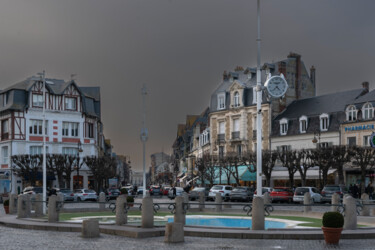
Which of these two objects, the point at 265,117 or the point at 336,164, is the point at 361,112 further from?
the point at 265,117

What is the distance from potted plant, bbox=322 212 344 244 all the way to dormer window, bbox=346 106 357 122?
37370mm

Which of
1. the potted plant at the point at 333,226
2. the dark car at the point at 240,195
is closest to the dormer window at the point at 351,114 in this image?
the dark car at the point at 240,195

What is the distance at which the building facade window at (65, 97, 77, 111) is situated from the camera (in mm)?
62094

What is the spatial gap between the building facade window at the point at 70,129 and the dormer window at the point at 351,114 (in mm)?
29770

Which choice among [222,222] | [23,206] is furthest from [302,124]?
[23,206]

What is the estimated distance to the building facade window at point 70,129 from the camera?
203ft

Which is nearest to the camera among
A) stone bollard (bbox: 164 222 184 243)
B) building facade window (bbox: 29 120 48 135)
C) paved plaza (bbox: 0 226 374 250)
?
paved plaza (bbox: 0 226 374 250)

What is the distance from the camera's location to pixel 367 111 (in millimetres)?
49281

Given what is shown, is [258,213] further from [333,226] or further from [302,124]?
[302,124]

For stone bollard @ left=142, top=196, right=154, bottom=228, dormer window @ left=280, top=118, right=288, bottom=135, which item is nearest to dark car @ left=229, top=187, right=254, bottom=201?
dormer window @ left=280, top=118, right=288, bottom=135

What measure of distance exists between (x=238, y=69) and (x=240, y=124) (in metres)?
11.1

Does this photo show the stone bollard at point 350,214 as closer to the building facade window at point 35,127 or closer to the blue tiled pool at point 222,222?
the blue tiled pool at point 222,222

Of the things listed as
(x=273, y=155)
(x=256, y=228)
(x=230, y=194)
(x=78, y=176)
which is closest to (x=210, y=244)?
(x=256, y=228)

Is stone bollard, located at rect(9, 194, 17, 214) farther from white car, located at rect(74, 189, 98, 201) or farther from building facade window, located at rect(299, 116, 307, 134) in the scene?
building facade window, located at rect(299, 116, 307, 134)
